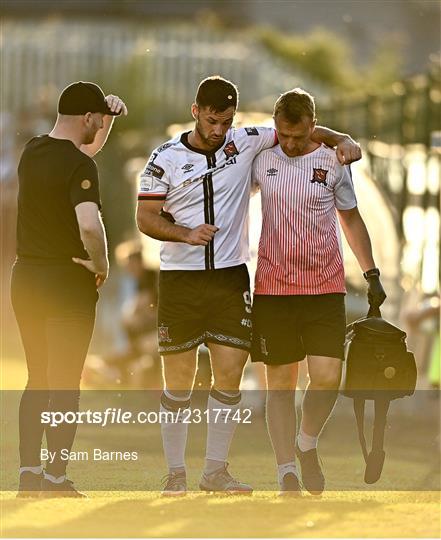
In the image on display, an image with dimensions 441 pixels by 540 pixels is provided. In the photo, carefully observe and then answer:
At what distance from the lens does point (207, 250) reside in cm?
790

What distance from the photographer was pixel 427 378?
12188 mm

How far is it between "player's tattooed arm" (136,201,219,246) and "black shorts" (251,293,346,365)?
534 millimetres

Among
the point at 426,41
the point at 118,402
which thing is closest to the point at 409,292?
the point at 118,402

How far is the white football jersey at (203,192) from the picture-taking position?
25.9 feet

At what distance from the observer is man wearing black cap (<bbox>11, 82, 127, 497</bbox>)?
7793 millimetres

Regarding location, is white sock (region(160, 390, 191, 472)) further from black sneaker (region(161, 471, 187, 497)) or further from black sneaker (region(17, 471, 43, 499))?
black sneaker (region(17, 471, 43, 499))

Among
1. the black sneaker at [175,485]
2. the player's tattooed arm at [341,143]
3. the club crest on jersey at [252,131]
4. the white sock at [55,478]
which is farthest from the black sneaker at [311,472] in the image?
the club crest on jersey at [252,131]

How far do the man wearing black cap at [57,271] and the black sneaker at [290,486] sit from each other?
0.92m

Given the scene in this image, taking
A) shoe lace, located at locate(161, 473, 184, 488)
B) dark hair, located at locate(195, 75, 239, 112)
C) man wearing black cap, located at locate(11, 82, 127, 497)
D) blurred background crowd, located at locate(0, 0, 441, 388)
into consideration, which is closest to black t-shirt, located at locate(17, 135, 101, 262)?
man wearing black cap, located at locate(11, 82, 127, 497)

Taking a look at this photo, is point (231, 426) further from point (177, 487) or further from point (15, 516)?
point (15, 516)

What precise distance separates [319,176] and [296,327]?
702mm

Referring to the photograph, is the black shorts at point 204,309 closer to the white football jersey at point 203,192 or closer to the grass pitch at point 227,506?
the white football jersey at point 203,192
